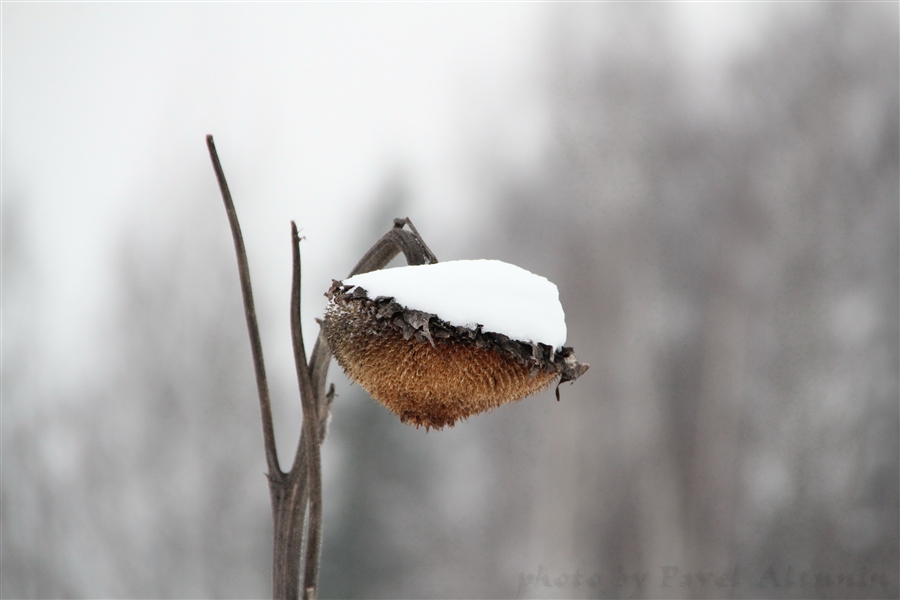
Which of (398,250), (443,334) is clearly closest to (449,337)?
(443,334)

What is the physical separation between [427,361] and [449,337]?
0.02m

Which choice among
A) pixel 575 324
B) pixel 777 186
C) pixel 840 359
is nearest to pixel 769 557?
pixel 840 359

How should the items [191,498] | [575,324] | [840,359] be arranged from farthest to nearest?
[191,498] → [575,324] → [840,359]

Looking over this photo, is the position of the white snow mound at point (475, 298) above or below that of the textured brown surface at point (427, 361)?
above

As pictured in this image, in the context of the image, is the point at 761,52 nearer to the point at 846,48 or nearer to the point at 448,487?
the point at 846,48

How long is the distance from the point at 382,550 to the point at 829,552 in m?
1.80

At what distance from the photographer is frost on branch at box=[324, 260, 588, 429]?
0.33m

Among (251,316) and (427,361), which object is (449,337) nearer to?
(427,361)

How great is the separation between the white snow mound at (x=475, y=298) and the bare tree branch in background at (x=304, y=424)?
0.06 m

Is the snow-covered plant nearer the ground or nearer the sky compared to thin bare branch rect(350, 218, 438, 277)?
nearer the ground

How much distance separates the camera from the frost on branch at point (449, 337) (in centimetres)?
33

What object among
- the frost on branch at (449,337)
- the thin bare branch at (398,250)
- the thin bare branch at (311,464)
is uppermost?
the thin bare branch at (398,250)

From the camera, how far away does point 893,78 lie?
81.6 inches

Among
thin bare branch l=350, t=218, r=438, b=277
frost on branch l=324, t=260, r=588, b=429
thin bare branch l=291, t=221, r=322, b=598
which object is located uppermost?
thin bare branch l=350, t=218, r=438, b=277
